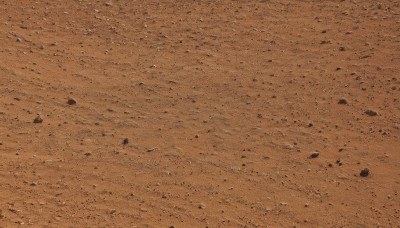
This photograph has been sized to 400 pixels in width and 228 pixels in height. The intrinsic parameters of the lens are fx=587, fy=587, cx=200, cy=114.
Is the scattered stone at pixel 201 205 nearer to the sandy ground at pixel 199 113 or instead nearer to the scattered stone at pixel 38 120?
the sandy ground at pixel 199 113

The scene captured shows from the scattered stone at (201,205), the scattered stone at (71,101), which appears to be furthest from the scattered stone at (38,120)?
the scattered stone at (201,205)

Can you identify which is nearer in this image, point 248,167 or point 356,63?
point 248,167

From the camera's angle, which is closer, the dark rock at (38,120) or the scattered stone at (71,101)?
the dark rock at (38,120)

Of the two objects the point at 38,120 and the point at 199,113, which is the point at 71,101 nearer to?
the point at 38,120

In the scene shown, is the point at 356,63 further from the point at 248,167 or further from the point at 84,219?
the point at 84,219

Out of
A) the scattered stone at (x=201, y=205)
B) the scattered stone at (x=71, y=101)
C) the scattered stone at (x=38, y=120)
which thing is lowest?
the scattered stone at (x=201, y=205)

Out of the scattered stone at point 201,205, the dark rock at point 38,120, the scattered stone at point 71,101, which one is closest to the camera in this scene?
the scattered stone at point 201,205

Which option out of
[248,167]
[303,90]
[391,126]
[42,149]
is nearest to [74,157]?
[42,149]

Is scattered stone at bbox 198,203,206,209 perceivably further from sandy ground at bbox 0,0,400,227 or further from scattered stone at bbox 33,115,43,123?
scattered stone at bbox 33,115,43,123

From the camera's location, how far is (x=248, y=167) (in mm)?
6977

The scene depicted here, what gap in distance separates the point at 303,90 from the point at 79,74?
10.8 ft

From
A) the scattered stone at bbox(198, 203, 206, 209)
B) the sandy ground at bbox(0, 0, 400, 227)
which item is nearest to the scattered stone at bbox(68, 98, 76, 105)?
the sandy ground at bbox(0, 0, 400, 227)

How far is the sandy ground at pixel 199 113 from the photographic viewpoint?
20.9ft

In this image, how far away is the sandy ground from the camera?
637 centimetres
